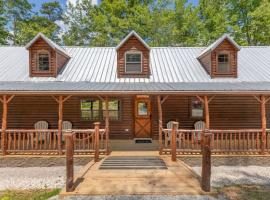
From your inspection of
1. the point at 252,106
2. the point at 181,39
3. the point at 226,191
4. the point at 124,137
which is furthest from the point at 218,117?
the point at 181,39

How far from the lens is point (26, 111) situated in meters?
13.3

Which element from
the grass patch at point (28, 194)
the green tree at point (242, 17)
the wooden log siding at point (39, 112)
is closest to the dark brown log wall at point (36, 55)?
the wooden log siding at point (39, 112)

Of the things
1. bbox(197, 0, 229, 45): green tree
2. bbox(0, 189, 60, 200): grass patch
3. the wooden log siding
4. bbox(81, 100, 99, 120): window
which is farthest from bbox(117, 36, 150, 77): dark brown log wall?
bbox(197, 0, 229, 45): green tree

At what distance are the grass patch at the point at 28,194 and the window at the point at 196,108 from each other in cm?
902

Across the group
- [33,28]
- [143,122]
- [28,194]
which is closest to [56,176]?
[28,194]

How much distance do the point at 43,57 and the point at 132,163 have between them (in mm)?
9167

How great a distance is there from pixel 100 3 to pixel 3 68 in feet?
68.4

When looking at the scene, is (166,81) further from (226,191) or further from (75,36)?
(75,36)

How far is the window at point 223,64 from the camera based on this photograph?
46.2 ft

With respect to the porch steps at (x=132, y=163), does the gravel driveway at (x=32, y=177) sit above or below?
below

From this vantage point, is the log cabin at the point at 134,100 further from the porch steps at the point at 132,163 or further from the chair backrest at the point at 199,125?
the porch steps at the point at 132,163

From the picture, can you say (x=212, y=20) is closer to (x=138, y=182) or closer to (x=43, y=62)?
(x=43, y=62)

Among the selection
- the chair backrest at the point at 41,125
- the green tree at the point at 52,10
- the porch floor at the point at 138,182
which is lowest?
the porch floor at the point at 138,182

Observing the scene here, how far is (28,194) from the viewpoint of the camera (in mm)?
6996
